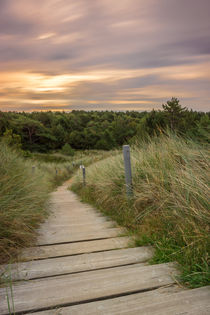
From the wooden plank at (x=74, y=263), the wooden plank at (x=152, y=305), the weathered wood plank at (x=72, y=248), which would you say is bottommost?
the weathered wood plank at (x=72, y=248)

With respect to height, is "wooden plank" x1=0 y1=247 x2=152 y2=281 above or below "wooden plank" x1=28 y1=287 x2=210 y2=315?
below

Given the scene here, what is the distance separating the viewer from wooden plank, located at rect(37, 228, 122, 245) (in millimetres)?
2750

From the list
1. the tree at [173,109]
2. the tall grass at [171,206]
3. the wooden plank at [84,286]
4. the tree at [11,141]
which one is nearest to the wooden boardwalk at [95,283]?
the wooden plank at [84,286]

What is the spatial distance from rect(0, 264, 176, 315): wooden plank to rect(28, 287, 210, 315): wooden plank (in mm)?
83

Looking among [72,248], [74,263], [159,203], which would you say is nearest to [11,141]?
[72,248]

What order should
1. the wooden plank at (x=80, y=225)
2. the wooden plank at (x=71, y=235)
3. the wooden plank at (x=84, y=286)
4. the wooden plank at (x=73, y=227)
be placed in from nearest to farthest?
the wooden plank at (x=84, y=286), the wooden plank at (x=71, y=235), the wooden plank at (x=73, y=227), the wooden plank at (x=80, y=225)

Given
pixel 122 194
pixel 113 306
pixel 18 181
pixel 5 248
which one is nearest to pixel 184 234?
pixel 113 306

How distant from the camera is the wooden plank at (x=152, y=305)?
4.38ft

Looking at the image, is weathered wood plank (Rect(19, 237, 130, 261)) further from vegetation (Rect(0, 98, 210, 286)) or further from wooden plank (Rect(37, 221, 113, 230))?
wooden plank (Rect(37, 221, 113, 230))

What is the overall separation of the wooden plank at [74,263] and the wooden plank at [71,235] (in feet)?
1.74

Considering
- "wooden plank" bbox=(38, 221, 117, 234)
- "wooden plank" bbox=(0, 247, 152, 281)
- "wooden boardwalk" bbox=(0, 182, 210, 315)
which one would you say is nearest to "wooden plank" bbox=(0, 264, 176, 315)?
"wooden boardwalk" bbox=(0, 182, 210, 315)

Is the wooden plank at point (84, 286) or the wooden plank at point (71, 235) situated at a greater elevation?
the wooden plank at point (84, 286)

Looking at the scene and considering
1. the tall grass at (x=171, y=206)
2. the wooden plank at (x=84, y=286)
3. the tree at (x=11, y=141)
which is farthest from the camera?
the tree at (x=11, y=141)

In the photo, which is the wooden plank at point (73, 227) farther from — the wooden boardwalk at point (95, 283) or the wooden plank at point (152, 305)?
the wooden plank at point (152, 305)
